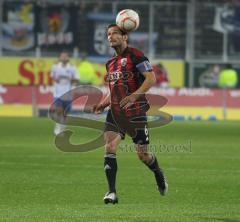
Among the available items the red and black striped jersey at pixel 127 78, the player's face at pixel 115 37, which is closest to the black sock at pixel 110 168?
the red and black striped jersey at pixel 127 78

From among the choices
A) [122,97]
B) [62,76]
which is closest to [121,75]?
[122,97]

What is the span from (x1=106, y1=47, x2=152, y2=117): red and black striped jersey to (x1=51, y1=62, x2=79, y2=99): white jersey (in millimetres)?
14910

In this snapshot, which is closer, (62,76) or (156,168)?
(156,168)

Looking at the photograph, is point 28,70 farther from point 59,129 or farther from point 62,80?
point 59,129

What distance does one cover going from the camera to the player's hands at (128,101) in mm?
11738

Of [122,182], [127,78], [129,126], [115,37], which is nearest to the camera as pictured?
[115,37]

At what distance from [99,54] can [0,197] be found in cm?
3017

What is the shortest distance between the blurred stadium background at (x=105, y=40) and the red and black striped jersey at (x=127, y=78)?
86.9ft

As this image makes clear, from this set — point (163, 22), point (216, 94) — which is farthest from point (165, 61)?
point (216, 94)

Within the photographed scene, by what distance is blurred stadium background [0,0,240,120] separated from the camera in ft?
137

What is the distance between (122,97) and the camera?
12070 mm

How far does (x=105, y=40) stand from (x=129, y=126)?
1212 inches

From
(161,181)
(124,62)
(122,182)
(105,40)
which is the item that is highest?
(124,62)

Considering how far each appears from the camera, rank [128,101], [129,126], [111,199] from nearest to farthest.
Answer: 1. [128,101]
2. [111,199]
3. [129,126]
